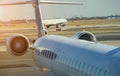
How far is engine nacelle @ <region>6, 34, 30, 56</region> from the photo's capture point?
18.2 m

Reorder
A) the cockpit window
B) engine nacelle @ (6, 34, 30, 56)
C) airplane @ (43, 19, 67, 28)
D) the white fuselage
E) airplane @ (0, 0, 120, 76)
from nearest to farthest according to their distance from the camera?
1. the white fuselage
2. airplane @ (0, 0, 120, 76)
3. the cockpit window
4. engine nacelle @ (6, 34, 30, 56)
5. airplane @ (43, 19, 67, 28)

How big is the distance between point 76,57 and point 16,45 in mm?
6472

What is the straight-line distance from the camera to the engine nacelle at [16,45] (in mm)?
18188

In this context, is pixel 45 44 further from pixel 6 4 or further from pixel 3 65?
pixel 3 65

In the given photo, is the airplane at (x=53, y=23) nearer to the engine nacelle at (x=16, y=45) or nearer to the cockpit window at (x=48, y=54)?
the engine nacelle at (x=16, y=45)

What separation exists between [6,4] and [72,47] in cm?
879

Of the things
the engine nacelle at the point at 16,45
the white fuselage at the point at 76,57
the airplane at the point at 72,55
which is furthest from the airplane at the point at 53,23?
the white fuselage at the point at 76,57

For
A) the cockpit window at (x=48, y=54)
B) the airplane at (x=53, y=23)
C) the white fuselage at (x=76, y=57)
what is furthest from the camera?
the airplane at (x=53, y=23)

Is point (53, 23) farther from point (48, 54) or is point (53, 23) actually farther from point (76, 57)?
point (76, 57)

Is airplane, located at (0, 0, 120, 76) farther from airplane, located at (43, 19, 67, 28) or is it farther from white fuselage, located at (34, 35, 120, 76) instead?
airplane, located at (43, 19, 67, 28)

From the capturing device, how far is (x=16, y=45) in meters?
18.3

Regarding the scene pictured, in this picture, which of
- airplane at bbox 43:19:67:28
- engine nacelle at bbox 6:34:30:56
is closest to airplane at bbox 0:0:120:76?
engine nacelle at bbox 6:34:30:56

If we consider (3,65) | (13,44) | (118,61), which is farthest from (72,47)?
(3,65)

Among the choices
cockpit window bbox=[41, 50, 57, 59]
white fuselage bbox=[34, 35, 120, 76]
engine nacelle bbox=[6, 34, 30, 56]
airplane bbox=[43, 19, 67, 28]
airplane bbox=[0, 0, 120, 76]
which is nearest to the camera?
white fuselage bbox=[34, 35, 120, 76]
